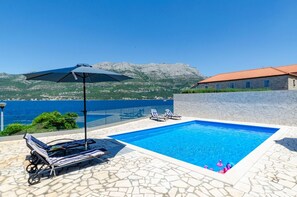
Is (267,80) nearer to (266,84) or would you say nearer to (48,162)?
(266,84)

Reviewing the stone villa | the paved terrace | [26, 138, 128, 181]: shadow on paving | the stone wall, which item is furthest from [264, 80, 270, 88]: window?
[26, 138, 128, 181]: shadow on paving

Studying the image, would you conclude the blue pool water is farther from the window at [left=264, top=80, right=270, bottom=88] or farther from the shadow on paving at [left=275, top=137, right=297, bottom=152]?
the window at [left=264, top=80, right=270, bottom=88]

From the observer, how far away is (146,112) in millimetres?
15258

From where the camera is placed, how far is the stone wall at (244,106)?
11.4 meters

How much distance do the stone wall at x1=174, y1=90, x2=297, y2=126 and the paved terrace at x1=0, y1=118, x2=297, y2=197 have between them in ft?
27.1

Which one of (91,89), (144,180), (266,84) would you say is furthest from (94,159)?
(91,89)

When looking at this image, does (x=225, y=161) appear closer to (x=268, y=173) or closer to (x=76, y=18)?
(x=268, y=173)

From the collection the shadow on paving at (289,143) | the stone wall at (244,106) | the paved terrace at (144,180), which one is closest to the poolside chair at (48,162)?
the paved terrace at (144,180)

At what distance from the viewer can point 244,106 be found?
13312 mm

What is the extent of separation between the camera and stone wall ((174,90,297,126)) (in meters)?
11.4

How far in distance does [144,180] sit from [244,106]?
1293 cm

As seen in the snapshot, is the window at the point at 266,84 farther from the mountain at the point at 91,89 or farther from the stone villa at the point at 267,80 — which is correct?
the mountain at the point at 91,89

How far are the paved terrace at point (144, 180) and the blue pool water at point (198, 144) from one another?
1913 mm

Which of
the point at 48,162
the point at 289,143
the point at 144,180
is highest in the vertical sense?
the point at 48,162
